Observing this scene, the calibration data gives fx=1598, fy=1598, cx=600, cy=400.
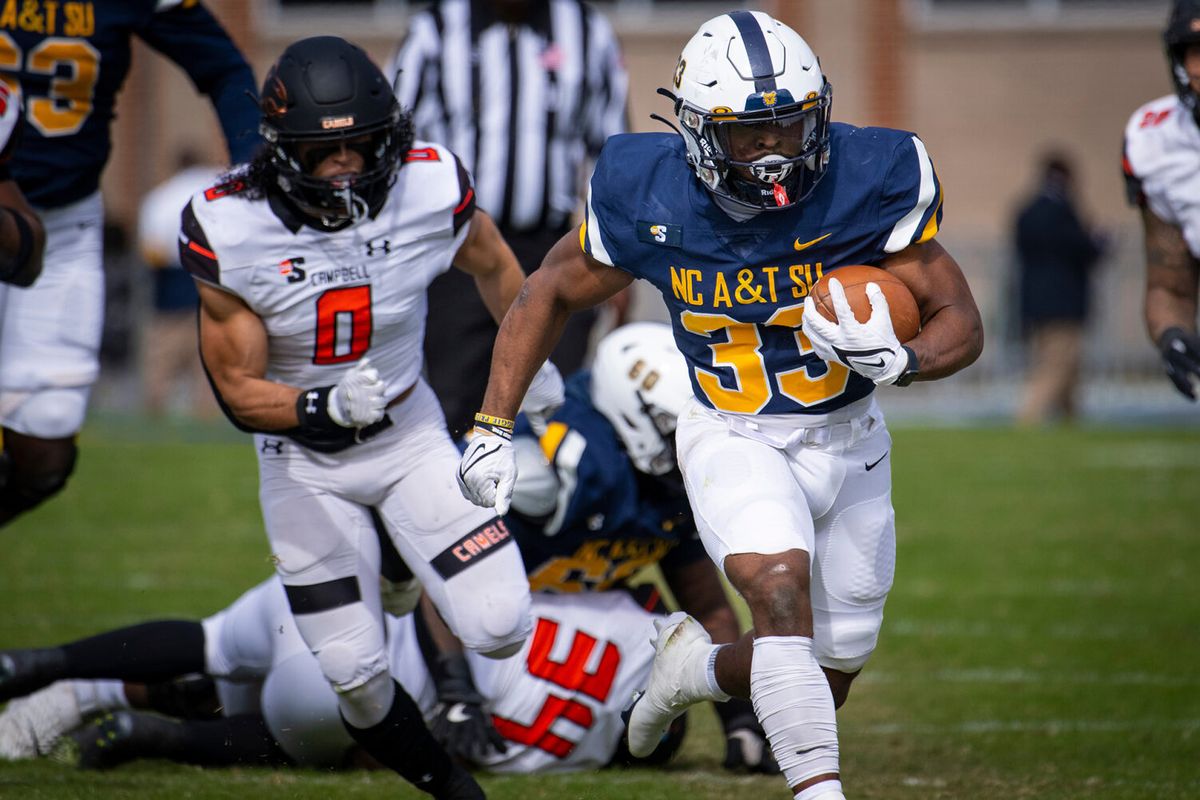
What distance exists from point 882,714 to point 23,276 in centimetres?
280

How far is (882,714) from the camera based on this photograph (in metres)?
4.92

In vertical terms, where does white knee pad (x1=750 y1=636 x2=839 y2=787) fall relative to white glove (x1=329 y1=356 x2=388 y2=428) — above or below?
below

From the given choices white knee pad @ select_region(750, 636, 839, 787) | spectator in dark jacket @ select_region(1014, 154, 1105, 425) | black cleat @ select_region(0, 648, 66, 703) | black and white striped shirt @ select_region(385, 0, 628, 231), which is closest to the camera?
white knee pad @ select_region(750, 636, 839, 787)

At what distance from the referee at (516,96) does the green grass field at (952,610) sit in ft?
5.69

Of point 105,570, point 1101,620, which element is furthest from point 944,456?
point 105,570

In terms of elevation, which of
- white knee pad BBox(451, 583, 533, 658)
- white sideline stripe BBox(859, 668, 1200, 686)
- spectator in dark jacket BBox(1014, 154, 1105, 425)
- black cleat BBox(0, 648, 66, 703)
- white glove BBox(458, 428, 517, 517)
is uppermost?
white glove BBox(458, 428, 517, 517)

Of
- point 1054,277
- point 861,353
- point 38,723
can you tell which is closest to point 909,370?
point 861,353

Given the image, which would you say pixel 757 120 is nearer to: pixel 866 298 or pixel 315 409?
pixel 866 298

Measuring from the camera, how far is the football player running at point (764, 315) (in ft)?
11.0

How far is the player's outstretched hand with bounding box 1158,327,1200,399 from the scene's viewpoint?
450 cm

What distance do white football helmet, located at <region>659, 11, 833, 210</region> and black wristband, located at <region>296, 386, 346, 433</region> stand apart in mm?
1014

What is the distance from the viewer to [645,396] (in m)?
4.46

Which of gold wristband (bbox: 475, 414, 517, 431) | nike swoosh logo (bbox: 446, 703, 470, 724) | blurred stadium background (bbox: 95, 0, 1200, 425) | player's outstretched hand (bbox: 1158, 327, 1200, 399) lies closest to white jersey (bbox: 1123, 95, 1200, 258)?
player's outstretched hand (bbox: 1158, 327, 1200, 399)

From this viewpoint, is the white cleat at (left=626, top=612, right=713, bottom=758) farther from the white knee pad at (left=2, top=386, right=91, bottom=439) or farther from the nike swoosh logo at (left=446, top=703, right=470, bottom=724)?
the white knee pad at (left=2, top=386, right=91, bottom=439)
